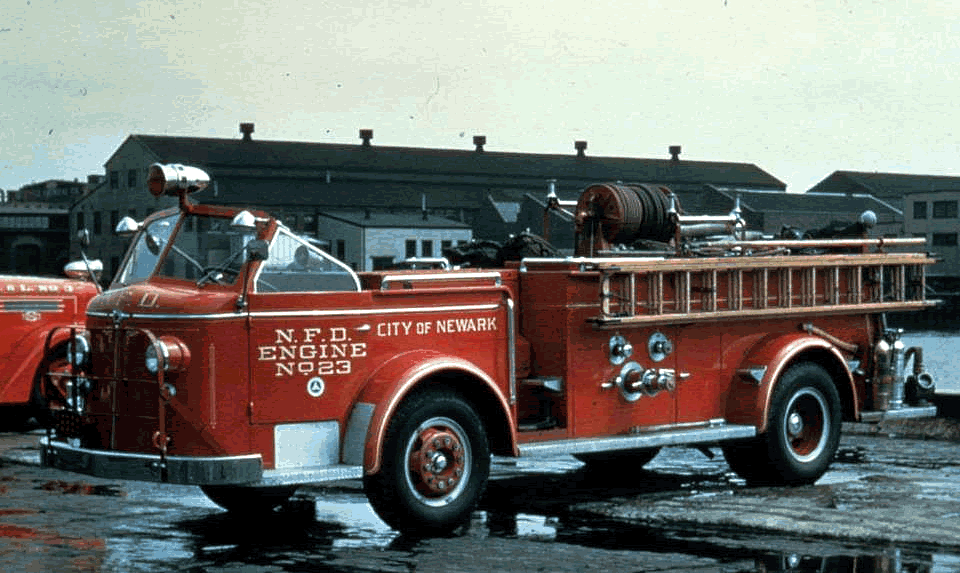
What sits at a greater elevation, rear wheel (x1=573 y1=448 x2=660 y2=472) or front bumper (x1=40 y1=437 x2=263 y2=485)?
front bumper (x1=40 y1=437 x2=263 y2=485)

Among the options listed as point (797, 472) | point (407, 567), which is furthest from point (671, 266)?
point (407, 567)

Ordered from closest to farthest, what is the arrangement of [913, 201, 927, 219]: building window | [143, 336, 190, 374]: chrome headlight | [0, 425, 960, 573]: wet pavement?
[0, 425, 960, 573]: wet pavement → [143, 336, 190, 374]: chrome headlight → [913, 201, 927, 219]: building window

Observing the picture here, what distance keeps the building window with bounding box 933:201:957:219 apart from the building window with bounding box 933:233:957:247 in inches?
44.4

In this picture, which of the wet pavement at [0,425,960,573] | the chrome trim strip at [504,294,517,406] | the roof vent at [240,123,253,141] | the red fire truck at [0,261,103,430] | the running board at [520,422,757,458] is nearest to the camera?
the wet pavement at [0,425,960,573]

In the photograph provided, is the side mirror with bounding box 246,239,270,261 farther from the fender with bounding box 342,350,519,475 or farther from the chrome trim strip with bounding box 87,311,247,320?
the fender with bounding box 342,350,519,475

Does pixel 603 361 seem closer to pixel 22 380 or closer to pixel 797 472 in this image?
pixel 797 472

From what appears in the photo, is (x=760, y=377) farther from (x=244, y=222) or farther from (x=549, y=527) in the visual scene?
(x=244, y=222)

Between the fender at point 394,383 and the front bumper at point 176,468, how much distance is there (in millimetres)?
645

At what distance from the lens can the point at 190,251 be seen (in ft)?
33.0

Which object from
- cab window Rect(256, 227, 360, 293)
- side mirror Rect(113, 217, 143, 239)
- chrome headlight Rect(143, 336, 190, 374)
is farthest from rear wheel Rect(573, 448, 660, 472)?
chrome headlight Rect(143, 336, 190, 374)

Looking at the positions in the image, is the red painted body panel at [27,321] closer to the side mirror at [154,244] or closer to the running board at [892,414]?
the side mirror at [154,244]

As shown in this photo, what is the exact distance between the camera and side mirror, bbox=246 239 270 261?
9203mm

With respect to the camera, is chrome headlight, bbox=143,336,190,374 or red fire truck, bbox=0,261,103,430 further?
red fire truck, bbox=0,261,103,430

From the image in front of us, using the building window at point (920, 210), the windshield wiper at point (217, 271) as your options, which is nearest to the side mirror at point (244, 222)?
the windshield wiper at point (217, 271)
